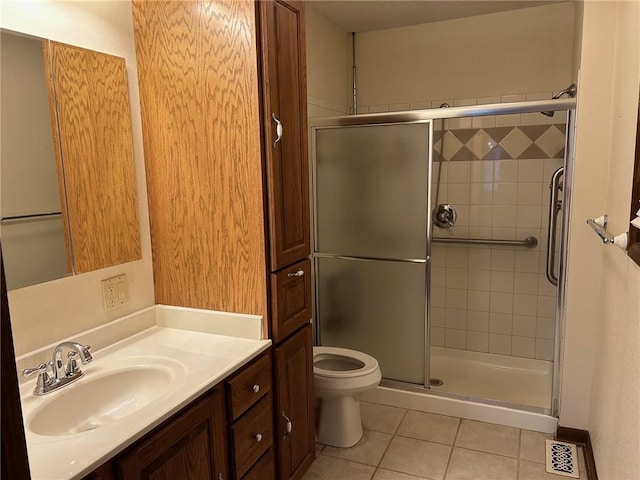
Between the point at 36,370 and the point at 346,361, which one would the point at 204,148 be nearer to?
the point at 36,370

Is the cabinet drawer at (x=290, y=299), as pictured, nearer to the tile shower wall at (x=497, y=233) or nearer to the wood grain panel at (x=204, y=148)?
the wood grain panel at (x=204, y=148)

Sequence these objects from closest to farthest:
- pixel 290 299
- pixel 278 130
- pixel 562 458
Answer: pixel 278 130
pixel 290 299
pixel 562 458

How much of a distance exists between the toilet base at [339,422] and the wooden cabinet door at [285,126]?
92 centimetres

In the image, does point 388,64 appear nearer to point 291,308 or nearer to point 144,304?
point 291,308

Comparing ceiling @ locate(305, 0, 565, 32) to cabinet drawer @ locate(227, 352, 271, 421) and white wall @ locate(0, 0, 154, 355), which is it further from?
cabinet drawer @ locate(227, 352, 271, 421)

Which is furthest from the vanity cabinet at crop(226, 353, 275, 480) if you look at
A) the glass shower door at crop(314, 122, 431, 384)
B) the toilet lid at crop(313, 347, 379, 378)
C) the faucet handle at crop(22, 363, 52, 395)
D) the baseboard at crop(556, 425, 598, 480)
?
the baseboard at crop(556, 425, 598, 480)

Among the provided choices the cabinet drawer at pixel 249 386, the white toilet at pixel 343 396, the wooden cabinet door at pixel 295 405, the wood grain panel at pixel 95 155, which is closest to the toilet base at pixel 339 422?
the white toilet at pixel 343 396

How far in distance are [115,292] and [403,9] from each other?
8.15 feet

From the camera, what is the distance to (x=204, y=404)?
1.39 m

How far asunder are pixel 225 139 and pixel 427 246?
145 cm

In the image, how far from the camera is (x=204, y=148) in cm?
173

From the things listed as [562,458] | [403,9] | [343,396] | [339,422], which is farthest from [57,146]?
[562,458]

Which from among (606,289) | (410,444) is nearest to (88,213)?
(410,444)

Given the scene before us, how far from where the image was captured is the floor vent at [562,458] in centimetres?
220
